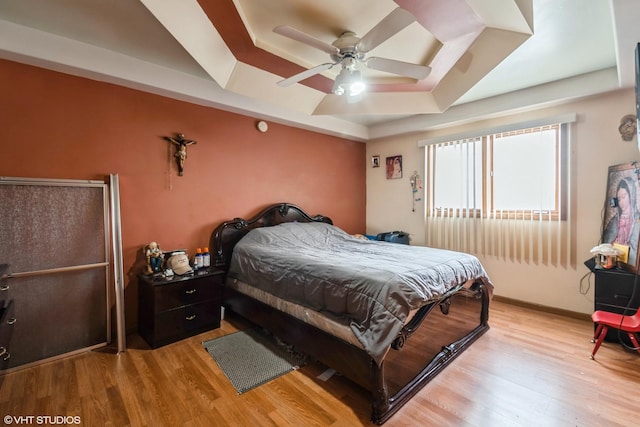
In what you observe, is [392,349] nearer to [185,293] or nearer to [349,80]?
[185,293]

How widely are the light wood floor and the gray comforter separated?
523 millimetres

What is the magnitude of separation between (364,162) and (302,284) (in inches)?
136

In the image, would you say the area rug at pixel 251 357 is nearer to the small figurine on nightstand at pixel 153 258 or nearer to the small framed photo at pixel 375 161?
the small figurine on nightstand at pixel 153 258

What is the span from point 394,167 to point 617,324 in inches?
124

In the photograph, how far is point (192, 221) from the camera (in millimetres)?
3082

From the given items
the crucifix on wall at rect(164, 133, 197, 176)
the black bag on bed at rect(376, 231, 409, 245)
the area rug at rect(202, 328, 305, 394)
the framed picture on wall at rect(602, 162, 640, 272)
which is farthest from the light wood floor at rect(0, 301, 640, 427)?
the black bag on bed at rect(376, 231, 409, 245)

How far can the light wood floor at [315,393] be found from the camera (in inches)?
65.9

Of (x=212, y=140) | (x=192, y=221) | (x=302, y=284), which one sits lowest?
(x=302, y=284)

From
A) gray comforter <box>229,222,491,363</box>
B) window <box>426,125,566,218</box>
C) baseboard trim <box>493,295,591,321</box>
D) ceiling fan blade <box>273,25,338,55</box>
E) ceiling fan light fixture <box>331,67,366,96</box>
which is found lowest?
baseboard trim <box>493,295,591,321</box>

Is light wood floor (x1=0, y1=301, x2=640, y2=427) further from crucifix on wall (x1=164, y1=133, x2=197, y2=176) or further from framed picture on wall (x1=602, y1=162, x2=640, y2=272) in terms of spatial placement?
crucifix on wall (x1=164, y1=133, x2=197, y2=176)

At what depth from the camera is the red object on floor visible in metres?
2.17

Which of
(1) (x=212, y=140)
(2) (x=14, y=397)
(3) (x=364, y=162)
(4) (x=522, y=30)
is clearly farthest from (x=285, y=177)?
(2) (x=14, y=397)

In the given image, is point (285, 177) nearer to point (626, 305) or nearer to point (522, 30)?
point (522, 30)

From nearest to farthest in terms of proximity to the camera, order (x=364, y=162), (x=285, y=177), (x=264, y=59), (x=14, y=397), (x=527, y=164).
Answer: (x=14, y=397) → (x=264, y=59) → (x=527, y=164) → (x=285, y=177) → (x=364, y=162)
